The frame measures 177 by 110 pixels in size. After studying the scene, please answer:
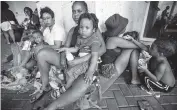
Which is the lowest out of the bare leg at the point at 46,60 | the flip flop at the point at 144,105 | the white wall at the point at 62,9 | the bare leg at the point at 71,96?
the flip flop at the point at 144,105

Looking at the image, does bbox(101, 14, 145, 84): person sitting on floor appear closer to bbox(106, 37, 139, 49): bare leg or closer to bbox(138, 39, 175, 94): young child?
bbox(106, 37, 139, 49): bare leg

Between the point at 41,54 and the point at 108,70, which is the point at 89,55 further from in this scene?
the point at 41,54

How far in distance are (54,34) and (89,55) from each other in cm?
86

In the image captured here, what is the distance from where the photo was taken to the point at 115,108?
78.5 inches

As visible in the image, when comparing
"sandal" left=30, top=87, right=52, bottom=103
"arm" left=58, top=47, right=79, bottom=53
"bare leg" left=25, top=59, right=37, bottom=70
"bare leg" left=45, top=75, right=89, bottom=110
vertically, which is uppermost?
"arm" left=58, top=47, right=79, bottom=53

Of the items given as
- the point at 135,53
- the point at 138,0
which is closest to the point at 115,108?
the point at 135,53

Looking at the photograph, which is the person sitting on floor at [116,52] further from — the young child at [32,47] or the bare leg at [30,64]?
the bare leg at [30,64]

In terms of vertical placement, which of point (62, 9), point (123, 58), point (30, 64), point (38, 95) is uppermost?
point (62, 9)

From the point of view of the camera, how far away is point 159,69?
201 centimetres

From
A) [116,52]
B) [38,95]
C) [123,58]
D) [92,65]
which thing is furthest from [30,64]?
[123,58]

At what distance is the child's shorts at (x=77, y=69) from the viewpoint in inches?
77.1

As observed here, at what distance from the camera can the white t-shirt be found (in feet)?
7.70

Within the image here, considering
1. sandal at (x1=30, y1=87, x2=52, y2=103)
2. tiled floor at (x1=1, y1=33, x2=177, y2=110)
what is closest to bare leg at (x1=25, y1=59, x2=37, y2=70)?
tiled floor at (x1=1, y1=33, x2=177, y2=110)

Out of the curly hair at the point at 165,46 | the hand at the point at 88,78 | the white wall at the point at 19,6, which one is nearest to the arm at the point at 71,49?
the hand at the point at 88,78
